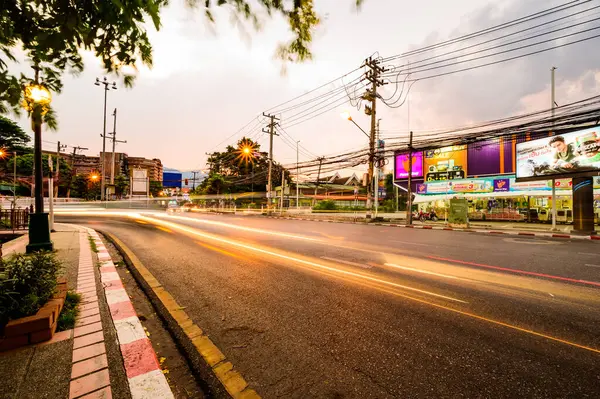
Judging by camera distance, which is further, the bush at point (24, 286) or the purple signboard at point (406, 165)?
the purple signboard at point (406, 165)

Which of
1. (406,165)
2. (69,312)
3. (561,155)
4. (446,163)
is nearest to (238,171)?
(406,165)

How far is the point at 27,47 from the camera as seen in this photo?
2.24m

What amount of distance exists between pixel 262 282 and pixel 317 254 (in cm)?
281

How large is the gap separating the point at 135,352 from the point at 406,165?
115ft

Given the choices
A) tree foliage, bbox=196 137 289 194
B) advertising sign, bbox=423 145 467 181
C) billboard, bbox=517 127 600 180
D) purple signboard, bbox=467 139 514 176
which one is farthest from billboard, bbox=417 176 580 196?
tree foliage, bbox=196 137 289 194

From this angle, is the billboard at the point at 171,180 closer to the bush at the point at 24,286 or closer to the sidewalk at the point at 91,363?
the bush at the point at 24,286

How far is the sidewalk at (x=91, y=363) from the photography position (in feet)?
6.43

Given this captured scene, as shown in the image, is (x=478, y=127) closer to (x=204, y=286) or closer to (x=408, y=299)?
(x=408, y=299)

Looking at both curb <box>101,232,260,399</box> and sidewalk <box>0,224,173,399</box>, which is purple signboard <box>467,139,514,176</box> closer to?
curb <box>101,232,260,399</box>

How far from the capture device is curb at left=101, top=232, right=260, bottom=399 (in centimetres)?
206

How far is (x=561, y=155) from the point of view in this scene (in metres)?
15.3

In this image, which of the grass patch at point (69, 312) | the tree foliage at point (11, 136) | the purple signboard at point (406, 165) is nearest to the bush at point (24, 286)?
the grass patch at point (69, 312)

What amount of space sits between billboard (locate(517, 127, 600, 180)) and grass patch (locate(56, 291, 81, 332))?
70.6 feet

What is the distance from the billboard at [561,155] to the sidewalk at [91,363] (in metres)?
20.9
